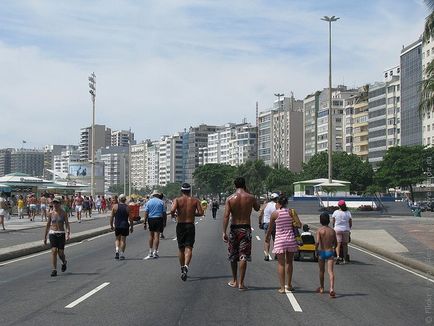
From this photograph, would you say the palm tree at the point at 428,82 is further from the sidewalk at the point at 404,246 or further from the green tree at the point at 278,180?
the green tree at the point at 278,180

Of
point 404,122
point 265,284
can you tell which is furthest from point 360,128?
point 265,284

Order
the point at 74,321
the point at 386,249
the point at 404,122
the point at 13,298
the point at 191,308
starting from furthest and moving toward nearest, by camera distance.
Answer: the point at 404,122
the point at 386,249
the point at 13,298
the point at 191,308
the point at 74,321

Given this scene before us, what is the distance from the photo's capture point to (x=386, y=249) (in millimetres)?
20750

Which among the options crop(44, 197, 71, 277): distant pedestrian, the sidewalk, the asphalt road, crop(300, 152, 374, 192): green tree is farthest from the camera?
crop(300, 152, 374, 192): green tree

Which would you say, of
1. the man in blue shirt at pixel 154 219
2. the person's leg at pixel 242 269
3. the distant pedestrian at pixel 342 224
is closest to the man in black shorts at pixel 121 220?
the man in blue shirt at pixel 154 219

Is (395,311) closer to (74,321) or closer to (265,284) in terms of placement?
(265,284)

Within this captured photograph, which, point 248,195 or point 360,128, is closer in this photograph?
point 248,195

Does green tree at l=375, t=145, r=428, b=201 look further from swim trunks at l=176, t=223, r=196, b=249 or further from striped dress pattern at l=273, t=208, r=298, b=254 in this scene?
striped dress pattern at l=273, t=208, r=298, b=254

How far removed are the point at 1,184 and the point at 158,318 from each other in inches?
2039

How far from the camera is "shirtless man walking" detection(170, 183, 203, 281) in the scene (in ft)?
40.8

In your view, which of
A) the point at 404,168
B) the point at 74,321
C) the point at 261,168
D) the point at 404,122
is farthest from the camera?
the point at 261,168

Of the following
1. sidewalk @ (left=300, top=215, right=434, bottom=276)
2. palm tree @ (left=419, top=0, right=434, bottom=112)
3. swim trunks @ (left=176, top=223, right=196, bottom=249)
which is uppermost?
palm tree @ (left=419, top=0, right=434, bottom=112)

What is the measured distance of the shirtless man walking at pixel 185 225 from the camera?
12.4 metres

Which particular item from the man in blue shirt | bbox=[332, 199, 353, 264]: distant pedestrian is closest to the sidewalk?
bbox=[332, 199, 353, 264]: distant pedestrian
